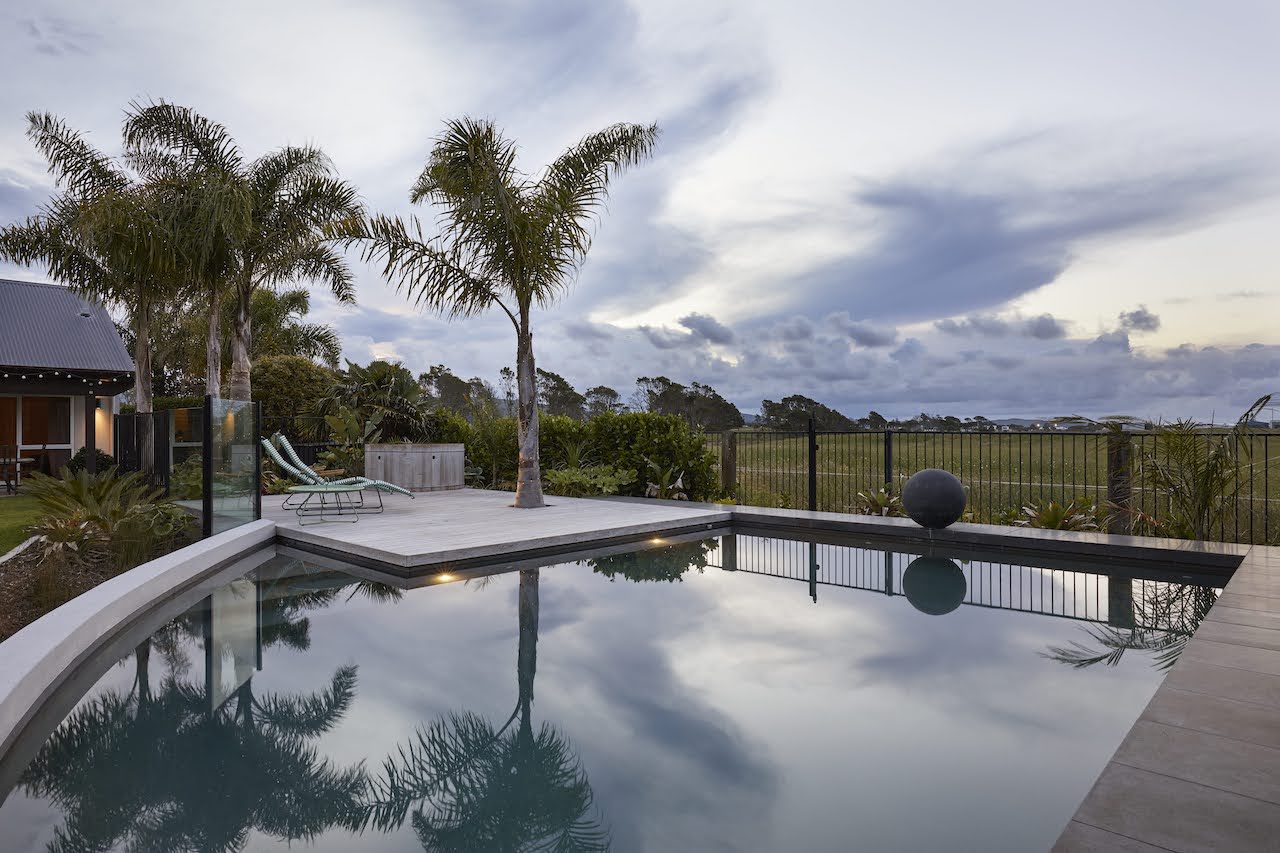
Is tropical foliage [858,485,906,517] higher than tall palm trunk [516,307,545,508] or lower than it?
lower

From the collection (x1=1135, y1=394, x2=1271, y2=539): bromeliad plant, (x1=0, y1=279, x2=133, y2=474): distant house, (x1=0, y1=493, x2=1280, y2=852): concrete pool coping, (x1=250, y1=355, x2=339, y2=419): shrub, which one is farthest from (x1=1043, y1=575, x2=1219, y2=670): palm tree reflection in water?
(x1=0, y1=279, x2=133, y2=474): distant house

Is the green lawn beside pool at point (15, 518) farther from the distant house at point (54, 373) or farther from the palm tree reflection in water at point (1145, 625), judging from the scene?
the palm tree reflection in water at point (1145, 625)

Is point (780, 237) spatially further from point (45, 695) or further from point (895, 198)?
point (45, 695)

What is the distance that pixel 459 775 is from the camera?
2.87 m

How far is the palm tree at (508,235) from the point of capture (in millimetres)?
9594

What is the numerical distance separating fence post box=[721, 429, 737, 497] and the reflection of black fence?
10.2 feet

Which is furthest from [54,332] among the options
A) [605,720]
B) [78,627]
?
[605,720]

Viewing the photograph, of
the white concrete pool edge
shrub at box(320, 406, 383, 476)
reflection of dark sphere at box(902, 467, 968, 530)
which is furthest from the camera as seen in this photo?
shrub at box(320, 406, 383, 476)

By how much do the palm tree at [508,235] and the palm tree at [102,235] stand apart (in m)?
4.27

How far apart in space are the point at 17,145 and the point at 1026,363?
20.4m

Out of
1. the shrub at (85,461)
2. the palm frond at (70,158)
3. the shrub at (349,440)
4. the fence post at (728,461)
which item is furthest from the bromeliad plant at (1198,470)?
the shrub at (85,461)

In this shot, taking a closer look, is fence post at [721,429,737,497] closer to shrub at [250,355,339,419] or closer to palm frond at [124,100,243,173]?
palm frond at [124,100,243,173]

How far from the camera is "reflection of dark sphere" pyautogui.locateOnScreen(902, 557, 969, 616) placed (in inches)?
219

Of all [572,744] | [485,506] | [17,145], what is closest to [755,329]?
[485,506]
